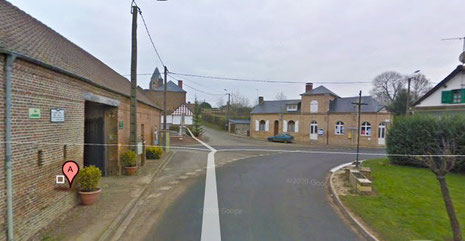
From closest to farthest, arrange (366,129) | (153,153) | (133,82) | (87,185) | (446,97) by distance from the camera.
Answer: (87,185)
(133,82)
(153,153)
(446,97)
(366,129)

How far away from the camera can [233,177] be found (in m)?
10.4

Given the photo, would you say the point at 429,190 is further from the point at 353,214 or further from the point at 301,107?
the point at 301,107

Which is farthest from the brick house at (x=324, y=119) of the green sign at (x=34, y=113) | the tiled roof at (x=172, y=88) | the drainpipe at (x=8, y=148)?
the drainpipe at (x=8, y=148)

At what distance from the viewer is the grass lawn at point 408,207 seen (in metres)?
5.15

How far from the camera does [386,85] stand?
49.1 metres

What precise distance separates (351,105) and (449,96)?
1169 centimetres

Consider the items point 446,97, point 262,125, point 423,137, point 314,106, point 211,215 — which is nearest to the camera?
point 211,215

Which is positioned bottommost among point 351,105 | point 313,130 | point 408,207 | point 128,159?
point 408,207

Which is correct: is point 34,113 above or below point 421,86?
below

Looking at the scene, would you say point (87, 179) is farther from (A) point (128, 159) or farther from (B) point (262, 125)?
(B) point (262, 125)

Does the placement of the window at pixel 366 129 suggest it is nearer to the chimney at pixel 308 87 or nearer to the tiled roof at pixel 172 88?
the chimney at pixel 308 87

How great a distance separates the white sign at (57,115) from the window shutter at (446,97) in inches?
954

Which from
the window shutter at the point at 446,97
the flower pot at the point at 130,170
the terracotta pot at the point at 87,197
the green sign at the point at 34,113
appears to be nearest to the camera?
the green sign at the point at 34,113

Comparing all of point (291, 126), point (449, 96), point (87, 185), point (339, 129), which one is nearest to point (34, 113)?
point (87, 185)
